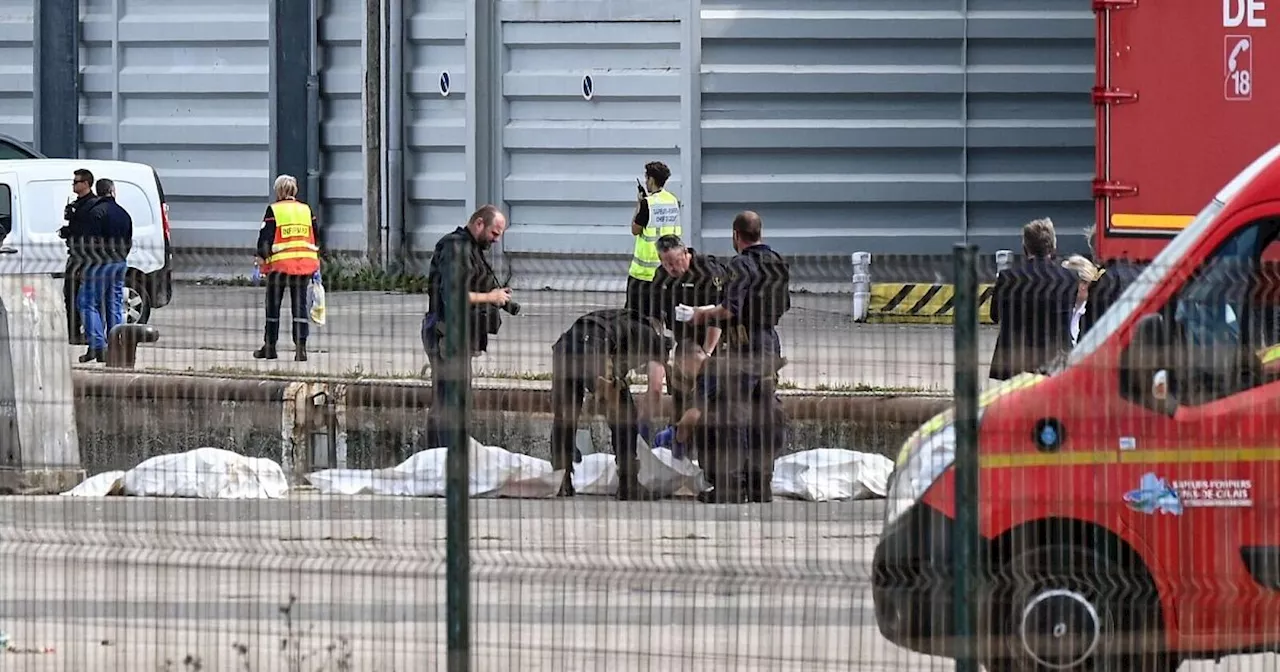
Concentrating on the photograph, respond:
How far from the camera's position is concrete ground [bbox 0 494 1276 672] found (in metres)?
6.86

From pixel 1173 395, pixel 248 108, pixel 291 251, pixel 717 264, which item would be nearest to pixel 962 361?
pixel 1173 395

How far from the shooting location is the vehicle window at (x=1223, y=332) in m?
6.66

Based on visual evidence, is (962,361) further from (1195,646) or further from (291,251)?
(291,251)

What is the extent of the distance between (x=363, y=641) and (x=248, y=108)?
18609 millimetres

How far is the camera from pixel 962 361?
18.8 feet

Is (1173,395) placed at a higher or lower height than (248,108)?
lower

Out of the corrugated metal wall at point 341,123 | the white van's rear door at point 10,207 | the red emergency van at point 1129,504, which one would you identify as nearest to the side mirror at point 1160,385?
the red emergency van at point 1129,504

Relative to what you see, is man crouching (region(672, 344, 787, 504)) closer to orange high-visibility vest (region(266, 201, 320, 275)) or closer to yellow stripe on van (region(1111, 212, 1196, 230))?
yellow stripe on van (region(1111, 212, 1196, 230))

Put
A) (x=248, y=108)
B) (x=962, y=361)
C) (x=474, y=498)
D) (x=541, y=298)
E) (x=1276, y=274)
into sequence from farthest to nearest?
(x=248, y=108)
(x=541, y=298)
(x=474, y=498)
(x=1276, y=274)
(x=962, y=361)

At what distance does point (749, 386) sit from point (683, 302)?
0.35m

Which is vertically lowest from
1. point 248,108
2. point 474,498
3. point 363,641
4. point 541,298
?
point 363,641

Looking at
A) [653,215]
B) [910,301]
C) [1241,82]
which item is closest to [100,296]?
[1241,82]

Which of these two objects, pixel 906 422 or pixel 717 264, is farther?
pixel 717 264

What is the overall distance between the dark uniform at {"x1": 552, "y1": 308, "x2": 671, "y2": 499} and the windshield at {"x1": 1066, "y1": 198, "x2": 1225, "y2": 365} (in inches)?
51.8
